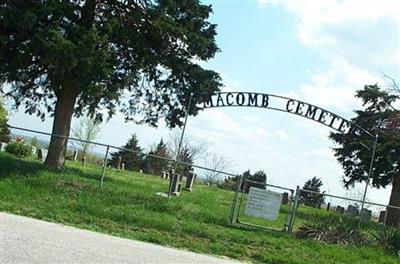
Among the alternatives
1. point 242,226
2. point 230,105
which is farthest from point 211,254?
point 230,105

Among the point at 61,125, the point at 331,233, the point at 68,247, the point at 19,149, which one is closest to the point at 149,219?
the point at 68,247

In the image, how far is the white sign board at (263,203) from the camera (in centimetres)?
1517

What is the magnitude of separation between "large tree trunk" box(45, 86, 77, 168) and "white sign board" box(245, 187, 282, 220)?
22.1 ft

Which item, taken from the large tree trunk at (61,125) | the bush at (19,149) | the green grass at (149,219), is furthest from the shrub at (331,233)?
the bush at (19,149)

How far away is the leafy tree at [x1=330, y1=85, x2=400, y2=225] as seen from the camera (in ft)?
92.1

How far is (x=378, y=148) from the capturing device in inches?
1101

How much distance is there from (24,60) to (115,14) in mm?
3496

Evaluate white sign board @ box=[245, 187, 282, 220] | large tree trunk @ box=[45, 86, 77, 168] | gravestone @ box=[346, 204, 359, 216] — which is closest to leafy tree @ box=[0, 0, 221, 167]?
large tree trunk @ box=[45, 86, 77, 168]

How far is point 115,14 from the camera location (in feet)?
60.0

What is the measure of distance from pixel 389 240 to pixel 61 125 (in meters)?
11.0

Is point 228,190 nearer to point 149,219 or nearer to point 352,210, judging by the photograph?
point 352,210

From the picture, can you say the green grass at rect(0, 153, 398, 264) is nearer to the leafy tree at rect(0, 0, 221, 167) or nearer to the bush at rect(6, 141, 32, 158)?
the leafy tree at rect(0, 0, 221, 167)

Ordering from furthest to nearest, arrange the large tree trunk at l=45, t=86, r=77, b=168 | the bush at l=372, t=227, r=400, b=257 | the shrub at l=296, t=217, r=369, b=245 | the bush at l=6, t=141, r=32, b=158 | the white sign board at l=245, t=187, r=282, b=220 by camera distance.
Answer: the bush at l=6, t=141, r=32, b=158, the large tree trunk at l=45, t=86, r=77, b=168, the white sign board at l=245, t=187, r=282, b=220, the shrub at l=296, t=217, r=369, b=245, the bush at l=372, t=227, r=400, b=257

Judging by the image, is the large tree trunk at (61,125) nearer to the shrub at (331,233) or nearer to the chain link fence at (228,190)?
the chain link fence at (228,190)
